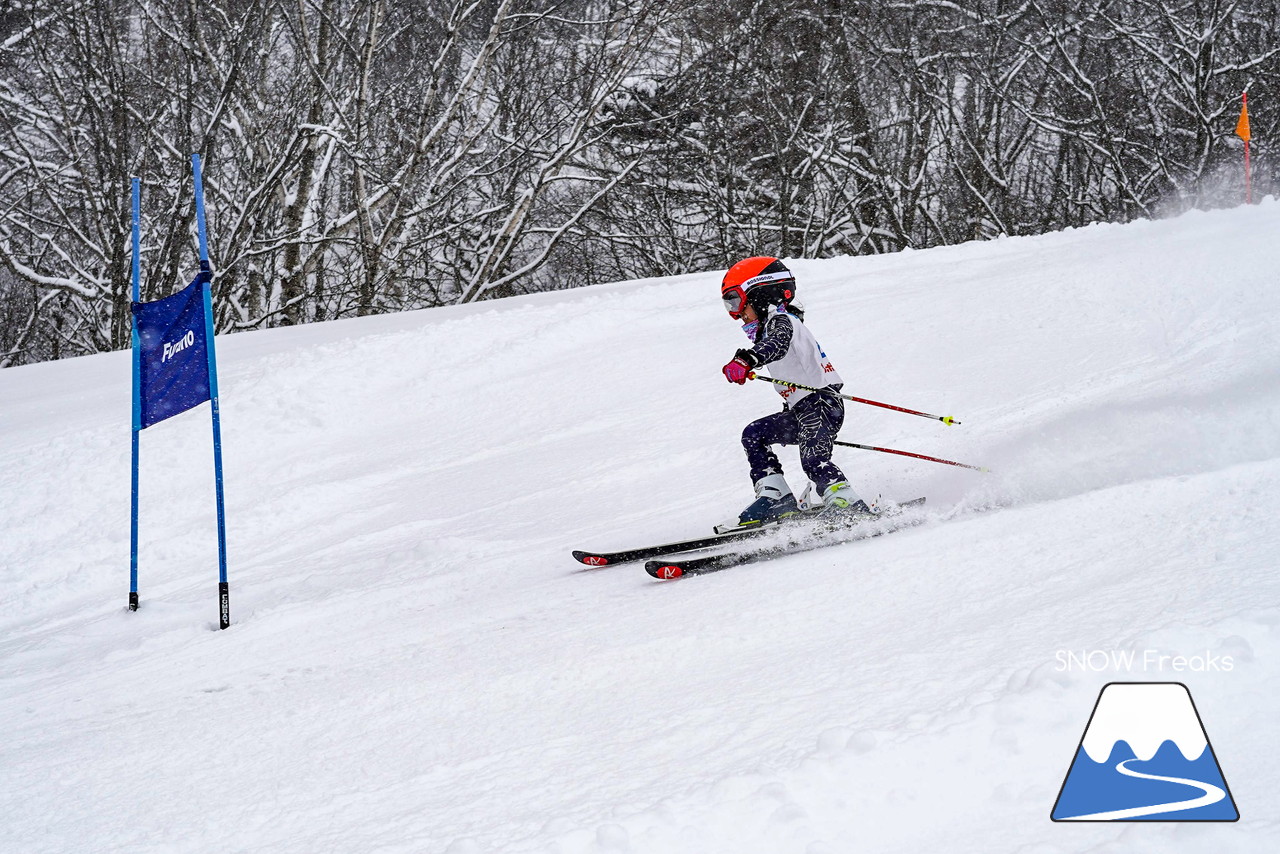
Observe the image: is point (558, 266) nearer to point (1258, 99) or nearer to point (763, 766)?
point (1258, 99)

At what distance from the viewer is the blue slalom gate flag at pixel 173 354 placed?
5988mm

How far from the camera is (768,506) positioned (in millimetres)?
5926

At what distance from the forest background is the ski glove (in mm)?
12181

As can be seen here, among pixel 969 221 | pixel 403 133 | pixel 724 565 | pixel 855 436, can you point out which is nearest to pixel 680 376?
pixel 855 436

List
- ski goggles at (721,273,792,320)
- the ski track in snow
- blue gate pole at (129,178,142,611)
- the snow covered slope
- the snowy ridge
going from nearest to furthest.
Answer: the ski track in snow, the snowy ridge, the snow covered slope, ski goggles at (721,273,792,320), blue gate pole at (129,178,142,611)

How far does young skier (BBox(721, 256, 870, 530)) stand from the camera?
568 centimetres

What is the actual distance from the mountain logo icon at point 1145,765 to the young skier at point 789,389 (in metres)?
2.92

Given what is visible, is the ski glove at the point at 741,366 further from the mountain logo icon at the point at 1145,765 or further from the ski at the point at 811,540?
the mountain logo icon at the point at 1145,765

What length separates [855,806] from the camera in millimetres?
2539

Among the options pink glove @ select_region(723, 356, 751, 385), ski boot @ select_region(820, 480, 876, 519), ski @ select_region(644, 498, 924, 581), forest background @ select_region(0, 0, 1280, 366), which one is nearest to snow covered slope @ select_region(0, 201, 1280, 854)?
ski @ select_region(644, 498, 924, 581)

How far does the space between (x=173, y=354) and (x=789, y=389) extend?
361 centimetres

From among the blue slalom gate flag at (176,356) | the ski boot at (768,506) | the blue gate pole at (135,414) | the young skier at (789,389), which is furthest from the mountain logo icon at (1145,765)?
the blue gate pole at (135,414)

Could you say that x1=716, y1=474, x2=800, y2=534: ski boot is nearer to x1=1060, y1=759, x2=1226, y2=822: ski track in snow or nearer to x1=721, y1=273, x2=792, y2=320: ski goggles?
x1=721, y1=273, x2=792, y2=320: ski goggles

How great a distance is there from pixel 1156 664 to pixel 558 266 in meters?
21.1
